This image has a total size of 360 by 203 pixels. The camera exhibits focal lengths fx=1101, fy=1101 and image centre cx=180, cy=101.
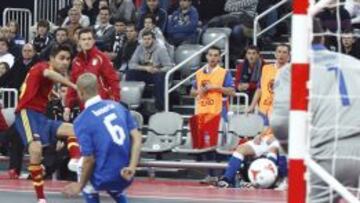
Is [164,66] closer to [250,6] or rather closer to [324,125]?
[250,6]

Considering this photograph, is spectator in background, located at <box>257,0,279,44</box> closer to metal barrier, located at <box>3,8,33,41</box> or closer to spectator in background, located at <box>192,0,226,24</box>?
spectator in background, located at <box>192,0,226,24</box>

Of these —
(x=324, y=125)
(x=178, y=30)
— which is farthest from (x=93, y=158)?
(x=178, y=30)

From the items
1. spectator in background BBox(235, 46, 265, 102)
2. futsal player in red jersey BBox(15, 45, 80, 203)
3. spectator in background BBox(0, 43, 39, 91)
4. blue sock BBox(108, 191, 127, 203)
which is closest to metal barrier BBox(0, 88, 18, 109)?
spectator in background BBox(0, 43, 39, 91)

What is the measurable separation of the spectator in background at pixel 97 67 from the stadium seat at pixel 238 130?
7.96ft

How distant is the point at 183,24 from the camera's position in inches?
747

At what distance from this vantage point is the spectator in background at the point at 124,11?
1962cm

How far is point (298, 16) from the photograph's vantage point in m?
6.58

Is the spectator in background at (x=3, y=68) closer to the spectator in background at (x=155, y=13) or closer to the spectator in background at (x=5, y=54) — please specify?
the spectator in background at (x=5, y=54)

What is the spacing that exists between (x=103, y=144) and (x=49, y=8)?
13.0 metres

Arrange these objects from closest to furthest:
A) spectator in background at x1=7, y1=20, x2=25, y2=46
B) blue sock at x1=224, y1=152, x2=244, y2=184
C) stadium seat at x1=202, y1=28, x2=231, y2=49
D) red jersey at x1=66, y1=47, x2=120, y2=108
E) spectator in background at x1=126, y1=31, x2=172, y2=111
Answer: red jersey at x1=66, y1=47, x2=120, y2=108
blue sock at x1=224, y1=152, x2=244, y2=184
spectator in background at x1=126, y1=31, x2=172, y2=111
stadium seat at x1=202, y1=28, x2=231, y2=49
spectator in background at x1=7, y1=20, x2=25, y2=46

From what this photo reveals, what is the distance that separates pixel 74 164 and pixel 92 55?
145cm

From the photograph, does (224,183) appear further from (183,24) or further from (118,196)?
(118,196)

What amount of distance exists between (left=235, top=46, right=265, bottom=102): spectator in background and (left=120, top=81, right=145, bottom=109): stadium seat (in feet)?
5.19

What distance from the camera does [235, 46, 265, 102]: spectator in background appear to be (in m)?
16.6
